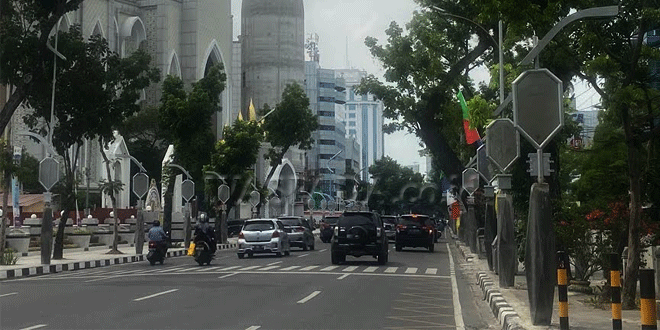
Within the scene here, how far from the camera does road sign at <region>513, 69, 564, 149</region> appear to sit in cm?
1255

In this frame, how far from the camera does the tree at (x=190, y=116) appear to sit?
46.1m

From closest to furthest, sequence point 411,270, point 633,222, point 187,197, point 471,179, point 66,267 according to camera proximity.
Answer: point 633,222
point 411,270
point 66,267
point 471,179
point 187,197

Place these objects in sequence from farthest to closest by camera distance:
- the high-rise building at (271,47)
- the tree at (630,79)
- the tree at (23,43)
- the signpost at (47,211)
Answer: the high-rise building at (271,47) < the signpost at (47,211) < the tree at (23,43) < the tree at (630,79)

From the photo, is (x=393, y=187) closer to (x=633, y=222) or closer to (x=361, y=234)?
(x=361, y=234)

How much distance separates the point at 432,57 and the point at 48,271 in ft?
56.4

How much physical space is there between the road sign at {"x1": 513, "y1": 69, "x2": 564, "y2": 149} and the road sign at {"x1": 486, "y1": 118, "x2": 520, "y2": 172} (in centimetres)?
637

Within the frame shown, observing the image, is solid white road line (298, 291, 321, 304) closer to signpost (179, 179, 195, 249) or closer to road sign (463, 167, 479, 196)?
road sign (463, 167, 479, 196)

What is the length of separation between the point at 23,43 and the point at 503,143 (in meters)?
17.3

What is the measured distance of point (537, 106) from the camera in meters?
12.7

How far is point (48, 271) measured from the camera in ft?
92.8

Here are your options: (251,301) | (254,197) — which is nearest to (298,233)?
(254,197)

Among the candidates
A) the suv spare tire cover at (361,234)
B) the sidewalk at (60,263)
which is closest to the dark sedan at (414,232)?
the sidewalk at (60,263)

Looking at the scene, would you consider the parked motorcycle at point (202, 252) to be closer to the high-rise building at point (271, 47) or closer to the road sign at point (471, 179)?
the road sign at point (471, 179)

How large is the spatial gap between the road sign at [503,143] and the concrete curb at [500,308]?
2.87 metres
